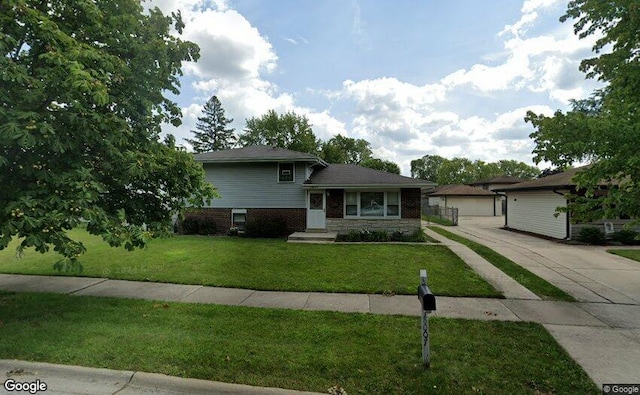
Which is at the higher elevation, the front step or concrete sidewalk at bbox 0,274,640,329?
the front step

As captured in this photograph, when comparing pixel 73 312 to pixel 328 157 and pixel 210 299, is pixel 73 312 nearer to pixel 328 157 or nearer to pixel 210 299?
pixel 210 299

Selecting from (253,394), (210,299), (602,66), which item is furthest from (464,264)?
(253,394)

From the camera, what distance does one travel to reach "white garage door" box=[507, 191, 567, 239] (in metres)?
15.5

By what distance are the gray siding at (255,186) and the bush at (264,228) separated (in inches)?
40.7

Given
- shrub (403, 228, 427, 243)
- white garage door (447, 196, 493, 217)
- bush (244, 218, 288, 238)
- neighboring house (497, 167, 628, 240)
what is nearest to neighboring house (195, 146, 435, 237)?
shrub (403, 228, 427, 243)

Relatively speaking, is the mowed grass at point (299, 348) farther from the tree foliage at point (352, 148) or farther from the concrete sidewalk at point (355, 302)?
the tree foliage at point (352, 148)

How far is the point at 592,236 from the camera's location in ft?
46.5

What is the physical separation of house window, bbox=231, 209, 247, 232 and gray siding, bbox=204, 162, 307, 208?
271 mm

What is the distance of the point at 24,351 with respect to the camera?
4070mm

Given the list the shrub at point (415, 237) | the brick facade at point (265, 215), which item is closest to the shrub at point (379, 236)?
the shrub at point (415, 237)

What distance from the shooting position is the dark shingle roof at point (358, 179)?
14.9 meters

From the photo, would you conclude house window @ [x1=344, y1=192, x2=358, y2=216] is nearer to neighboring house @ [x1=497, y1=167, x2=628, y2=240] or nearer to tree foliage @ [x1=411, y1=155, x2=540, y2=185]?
neighboring house @ [x1=497, y1=167, x2=628, y2=240]

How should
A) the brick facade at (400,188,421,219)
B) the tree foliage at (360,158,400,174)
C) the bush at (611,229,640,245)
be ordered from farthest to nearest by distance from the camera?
the tree foliage at (360,158,400,174), the brick facade at (400,188,421,219), the bush at (611,229,640,245)

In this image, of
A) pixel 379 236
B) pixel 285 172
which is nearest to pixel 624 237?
pixel 379 236
